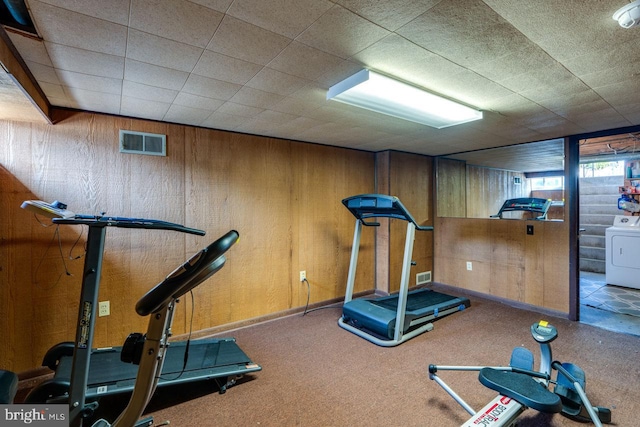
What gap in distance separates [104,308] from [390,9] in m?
3.02

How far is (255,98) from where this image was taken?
7.34 ft

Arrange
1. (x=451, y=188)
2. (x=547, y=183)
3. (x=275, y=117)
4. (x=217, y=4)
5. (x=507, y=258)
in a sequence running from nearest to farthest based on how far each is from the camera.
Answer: (x=217, y=4) → (x=275, y=117) → (x=507, y=258) → (x=451, y=188) → (x=547, y=183)

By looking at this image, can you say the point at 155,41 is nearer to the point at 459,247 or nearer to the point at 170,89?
the point at 170,89

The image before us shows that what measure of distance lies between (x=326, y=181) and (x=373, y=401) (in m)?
2.57

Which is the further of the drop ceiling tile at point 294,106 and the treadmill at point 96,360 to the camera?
the drop ceiling tile at point 294,106

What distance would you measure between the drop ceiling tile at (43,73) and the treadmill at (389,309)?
8.17 ft

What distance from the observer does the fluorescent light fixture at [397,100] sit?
185 cm

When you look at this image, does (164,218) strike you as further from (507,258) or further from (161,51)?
(507,258)

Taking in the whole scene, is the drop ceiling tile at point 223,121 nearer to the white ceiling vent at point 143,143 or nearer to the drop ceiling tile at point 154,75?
the white ceiling vent at point 143,143

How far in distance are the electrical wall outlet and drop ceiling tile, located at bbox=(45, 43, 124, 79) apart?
1.85 meters

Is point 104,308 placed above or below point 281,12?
below

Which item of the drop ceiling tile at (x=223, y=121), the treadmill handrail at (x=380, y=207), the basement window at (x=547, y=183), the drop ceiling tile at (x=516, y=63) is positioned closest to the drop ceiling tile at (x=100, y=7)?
the drop ceiling tile at (x=223, y=121)

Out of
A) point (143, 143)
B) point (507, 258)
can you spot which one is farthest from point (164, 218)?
point (507, 258)

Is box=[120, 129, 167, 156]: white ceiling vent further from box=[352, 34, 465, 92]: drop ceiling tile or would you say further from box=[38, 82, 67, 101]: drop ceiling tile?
box=[352, 34, 465, 92]: drop ceiling tile
